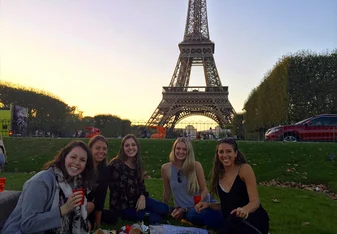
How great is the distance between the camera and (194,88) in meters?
40.3

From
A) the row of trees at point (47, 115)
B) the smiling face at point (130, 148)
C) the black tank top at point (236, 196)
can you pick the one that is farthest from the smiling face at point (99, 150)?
the row of trees at point (47, 115)

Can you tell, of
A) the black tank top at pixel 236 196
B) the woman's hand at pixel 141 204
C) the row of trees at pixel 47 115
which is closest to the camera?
the black tank top at pixel 236 196

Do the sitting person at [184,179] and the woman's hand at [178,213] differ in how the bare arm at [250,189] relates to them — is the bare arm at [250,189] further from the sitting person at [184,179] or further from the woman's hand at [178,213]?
the woman's hand at [178,213]

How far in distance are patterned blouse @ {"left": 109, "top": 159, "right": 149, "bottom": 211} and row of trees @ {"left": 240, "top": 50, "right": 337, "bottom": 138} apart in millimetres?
19836

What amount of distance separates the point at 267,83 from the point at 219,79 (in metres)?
15.7

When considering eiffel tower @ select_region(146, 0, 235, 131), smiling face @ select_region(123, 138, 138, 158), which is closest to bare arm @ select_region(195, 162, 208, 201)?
smiling face @ select_region(123, 138, 138, 158)

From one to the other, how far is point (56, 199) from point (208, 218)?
2.54 m

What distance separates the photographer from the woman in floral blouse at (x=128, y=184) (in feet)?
16.6

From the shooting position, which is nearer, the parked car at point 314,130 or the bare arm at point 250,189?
the bare arm at point 250,189

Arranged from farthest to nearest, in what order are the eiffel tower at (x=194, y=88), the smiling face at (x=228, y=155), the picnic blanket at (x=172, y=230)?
1. the eiffel tower at (x=194, y=88)
2. the picnic blanket at (x=172, y=230)
3. the smiling face at (x=228, y=155)

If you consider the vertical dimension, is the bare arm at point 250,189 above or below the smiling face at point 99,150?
below

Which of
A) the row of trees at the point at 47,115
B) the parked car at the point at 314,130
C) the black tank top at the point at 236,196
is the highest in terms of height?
the row of trees at the point at 47,115

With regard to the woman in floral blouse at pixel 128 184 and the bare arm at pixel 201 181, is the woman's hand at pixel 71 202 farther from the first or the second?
the bare arm at pixel 201 181

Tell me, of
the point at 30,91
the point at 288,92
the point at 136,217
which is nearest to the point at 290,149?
the point at 136,217
